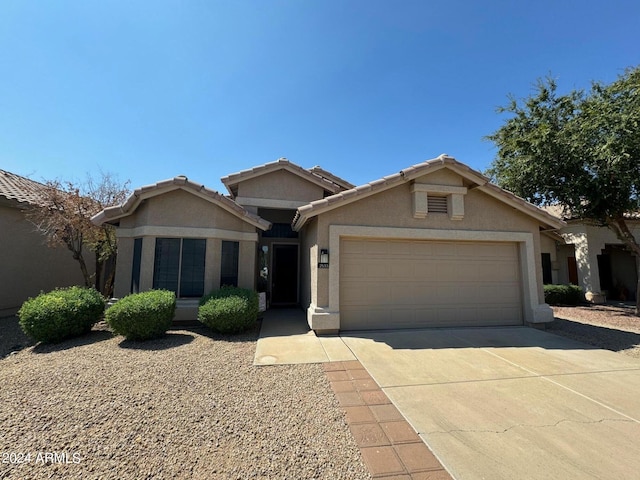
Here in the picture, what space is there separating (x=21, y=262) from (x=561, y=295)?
24.1 meters

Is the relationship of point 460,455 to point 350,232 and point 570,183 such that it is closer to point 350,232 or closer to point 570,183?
point 350,232

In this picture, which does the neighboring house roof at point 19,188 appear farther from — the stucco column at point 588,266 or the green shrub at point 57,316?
the stucco column at point 588,266

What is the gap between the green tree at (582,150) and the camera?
10.5 meters

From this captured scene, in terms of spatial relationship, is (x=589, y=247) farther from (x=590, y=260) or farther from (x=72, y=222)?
(x=72, y=222)

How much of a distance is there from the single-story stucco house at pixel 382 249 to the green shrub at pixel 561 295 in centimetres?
657

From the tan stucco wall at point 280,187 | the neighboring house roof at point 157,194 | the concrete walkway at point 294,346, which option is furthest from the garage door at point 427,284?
the tan stucco wall at point 280,187

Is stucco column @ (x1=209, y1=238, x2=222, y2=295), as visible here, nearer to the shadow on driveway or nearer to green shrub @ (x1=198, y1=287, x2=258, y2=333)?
green shrub @ (x1=198, y1=287, x2=258, y2=333)

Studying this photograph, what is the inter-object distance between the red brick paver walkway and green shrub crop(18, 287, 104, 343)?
6847 mm

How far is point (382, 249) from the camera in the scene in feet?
27.0

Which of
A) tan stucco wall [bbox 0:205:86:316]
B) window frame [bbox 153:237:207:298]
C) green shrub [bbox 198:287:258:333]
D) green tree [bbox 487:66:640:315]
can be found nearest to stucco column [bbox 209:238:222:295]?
window frame [bbox 153:237:207:298]

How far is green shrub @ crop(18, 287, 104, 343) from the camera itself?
21.7ft

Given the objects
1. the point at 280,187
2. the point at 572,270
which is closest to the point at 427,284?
the point at 280,187

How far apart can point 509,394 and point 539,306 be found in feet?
18.8

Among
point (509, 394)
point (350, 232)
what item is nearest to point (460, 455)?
point (509, 394)
